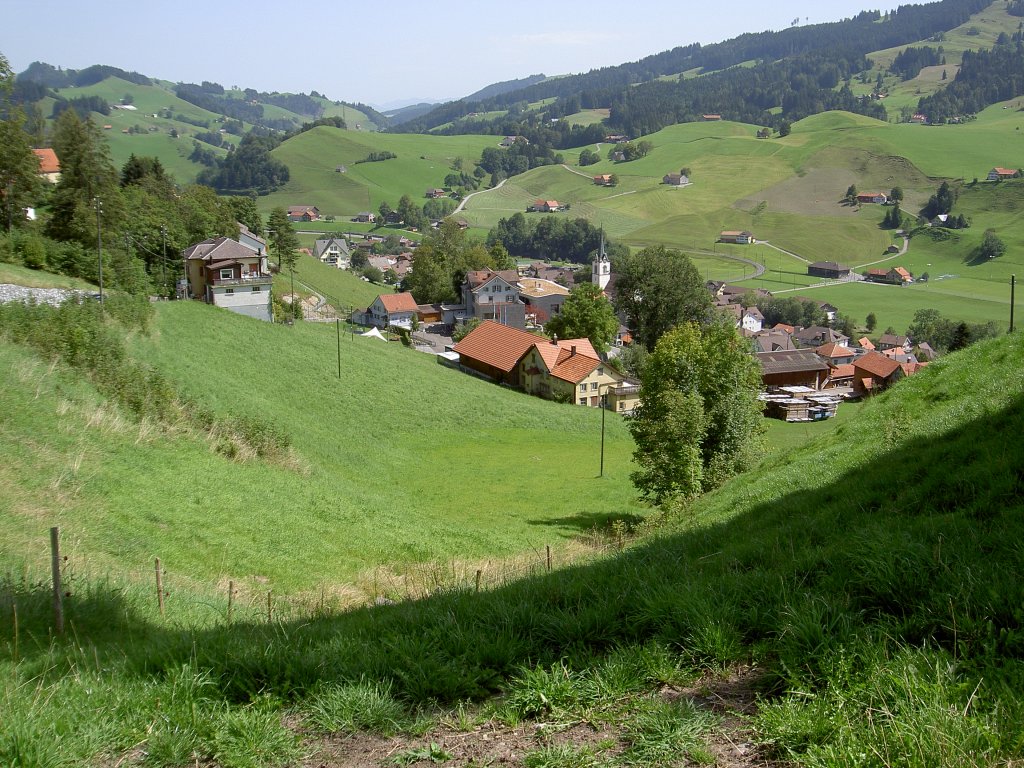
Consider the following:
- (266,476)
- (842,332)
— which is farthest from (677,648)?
(842,332)

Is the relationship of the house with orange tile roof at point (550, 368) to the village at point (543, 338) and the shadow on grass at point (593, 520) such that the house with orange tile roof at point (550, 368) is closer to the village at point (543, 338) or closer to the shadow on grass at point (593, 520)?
the village at point (543, 338)

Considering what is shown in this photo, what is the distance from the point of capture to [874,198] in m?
188

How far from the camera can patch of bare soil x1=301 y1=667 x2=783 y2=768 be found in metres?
4.30

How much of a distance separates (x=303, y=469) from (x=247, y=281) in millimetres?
25355

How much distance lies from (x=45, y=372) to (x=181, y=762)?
18237mm

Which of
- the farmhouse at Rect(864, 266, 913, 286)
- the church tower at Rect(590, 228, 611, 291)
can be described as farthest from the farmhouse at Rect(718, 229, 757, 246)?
the church tower at Rect(590, 228, 611, 291)

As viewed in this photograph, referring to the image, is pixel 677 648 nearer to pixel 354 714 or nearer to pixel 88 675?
pixel 354 714

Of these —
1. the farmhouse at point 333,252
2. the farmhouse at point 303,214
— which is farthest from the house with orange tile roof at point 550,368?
the farmhouse at point 303,214

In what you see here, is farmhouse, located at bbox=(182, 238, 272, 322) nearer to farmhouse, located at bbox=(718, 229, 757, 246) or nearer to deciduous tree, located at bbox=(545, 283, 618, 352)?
deciduous tree, located at bbox=(545, 283, 618, 352)

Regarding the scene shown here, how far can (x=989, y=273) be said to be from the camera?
140 metres

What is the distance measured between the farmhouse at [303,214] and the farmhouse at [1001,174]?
535 ft

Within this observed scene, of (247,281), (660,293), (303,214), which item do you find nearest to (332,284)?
(660,293)

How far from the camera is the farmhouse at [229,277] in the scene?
1812 inches

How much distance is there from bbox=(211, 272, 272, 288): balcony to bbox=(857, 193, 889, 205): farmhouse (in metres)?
176
